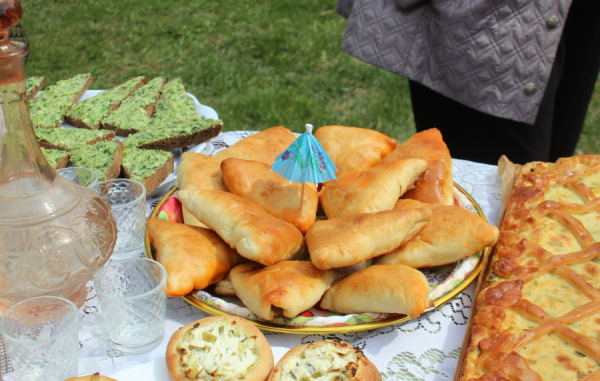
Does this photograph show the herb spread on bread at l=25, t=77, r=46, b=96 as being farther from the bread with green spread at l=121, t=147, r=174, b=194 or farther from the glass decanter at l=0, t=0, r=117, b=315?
the glass decanter at l=0, t=0, r=117, b=315

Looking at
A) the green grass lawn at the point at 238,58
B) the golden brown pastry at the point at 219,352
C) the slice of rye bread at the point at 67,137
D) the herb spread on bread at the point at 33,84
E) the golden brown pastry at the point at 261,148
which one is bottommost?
the green grass lawn at the point at 238,58

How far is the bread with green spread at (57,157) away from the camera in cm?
228

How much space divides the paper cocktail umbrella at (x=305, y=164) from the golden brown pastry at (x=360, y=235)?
0.14 metres

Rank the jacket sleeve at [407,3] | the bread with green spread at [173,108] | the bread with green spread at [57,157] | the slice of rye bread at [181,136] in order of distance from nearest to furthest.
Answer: the bread with green spread at [57,157], the slice of rye bread at [181,136], the jacket sleeve at [407,3], the bread with green spread at [173,108]

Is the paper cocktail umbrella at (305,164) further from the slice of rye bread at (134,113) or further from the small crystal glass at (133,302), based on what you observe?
the slice of rye bread at (134,113)

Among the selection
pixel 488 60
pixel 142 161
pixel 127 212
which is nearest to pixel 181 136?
pixel 142 161

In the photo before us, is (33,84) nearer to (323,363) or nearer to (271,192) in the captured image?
(271,192)

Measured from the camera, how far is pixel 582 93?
2883 millimetres

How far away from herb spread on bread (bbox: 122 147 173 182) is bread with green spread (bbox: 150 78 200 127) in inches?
10.8

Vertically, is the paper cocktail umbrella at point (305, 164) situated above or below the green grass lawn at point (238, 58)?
above

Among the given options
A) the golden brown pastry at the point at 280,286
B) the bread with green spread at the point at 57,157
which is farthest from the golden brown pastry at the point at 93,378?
the bread with green spread at the point at 57,157

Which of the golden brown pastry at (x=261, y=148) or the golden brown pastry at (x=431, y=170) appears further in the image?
the golden brown pastry at (x=261, y=148)

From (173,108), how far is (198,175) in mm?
1055

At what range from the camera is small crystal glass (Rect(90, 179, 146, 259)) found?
1591mm
